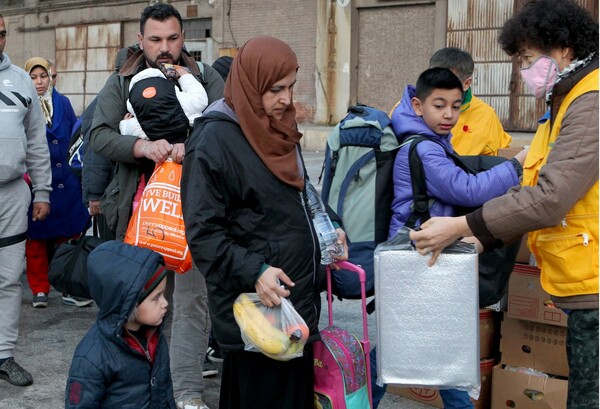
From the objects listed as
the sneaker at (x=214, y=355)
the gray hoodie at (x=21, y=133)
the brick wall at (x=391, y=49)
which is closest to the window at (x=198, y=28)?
the brick wall at (x=391, y=49)

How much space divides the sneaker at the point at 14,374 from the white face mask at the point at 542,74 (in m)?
3.22

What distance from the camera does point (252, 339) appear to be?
2.84m

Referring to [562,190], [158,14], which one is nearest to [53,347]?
[158,14]

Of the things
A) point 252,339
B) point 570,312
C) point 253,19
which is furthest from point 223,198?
point 253,19

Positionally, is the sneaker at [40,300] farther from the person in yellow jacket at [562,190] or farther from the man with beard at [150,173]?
the person in yellow jacket at [562,190]

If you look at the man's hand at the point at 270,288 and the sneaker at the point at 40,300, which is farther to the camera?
the sneaker at the point at 40,300

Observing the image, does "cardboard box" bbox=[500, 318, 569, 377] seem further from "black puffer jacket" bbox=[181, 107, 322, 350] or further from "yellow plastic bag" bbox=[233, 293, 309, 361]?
"yellow plastic bag" bbox=[233, 293, 309, 361]

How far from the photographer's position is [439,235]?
306 cm

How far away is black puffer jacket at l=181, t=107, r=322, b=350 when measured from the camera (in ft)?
9.53

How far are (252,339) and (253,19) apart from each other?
1745 centimetres

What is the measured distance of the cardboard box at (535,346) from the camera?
4031 mm

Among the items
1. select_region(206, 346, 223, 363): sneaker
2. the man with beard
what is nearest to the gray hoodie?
the man with beard

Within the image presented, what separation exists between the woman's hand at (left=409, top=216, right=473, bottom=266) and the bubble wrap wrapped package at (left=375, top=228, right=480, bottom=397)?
37 mm

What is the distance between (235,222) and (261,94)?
47cm
